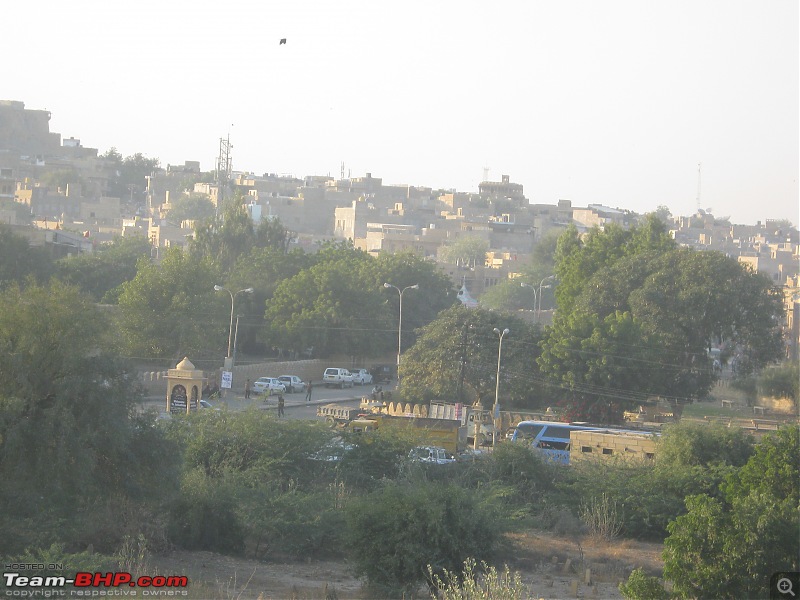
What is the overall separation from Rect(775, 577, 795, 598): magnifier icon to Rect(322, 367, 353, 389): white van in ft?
114

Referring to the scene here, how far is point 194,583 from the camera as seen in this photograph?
57.3ft

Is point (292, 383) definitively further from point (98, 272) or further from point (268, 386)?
point (98, 272)

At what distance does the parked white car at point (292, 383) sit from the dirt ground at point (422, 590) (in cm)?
2010

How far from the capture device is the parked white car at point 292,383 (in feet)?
144

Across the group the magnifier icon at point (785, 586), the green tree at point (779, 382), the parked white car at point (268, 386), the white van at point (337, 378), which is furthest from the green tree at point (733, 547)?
the white van at point (337, 378)

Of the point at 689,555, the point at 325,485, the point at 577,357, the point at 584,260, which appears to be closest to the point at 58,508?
the point at 325,485

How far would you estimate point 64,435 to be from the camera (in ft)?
59.8

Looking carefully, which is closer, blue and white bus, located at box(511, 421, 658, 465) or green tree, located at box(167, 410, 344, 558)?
green tree, located at box(167, 410, 344, 558)

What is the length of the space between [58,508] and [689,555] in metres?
9.06

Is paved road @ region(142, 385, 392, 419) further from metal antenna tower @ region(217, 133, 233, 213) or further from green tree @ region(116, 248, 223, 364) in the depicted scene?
metal antenna tower @ region(217, 133, 233, 213)

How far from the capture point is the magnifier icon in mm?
12623

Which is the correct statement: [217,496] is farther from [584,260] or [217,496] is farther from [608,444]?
[584,260]

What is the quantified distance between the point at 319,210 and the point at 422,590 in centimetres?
10331

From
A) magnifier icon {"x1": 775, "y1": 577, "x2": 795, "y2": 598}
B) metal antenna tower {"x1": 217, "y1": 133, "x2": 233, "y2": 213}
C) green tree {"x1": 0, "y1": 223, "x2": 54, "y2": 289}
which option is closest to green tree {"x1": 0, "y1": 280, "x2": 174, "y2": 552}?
magnifier icon {"x1": 775, "y1": 577, "x2": 795, "y2": 598}
